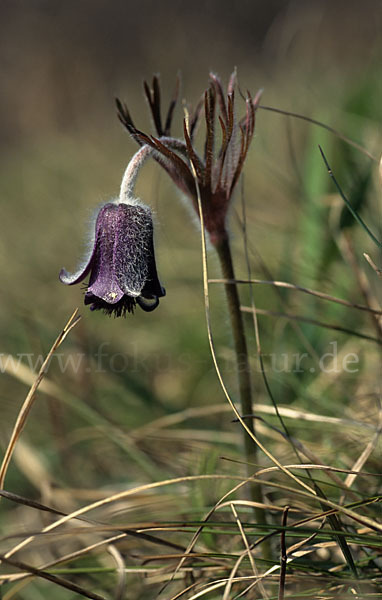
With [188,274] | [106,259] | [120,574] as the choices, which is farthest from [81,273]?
[188,274]

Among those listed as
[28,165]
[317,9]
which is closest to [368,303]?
[317,9]

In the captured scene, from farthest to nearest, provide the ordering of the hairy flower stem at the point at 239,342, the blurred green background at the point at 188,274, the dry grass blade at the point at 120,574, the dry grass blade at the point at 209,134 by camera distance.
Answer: the blurred green background at the point at 188,274, the hairy flower stem at the point at 239,342, the dry grass blade at the point at 209,134, the dry grass blade at the point at 120,574

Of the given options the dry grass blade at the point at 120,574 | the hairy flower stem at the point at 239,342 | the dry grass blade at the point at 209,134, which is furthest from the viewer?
the hairy flower stem at the point at 239,342

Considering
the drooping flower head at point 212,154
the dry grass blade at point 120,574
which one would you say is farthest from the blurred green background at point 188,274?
the dry grass blade at point 120,574

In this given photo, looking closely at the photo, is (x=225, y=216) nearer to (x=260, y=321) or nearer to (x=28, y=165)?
(x=260, y=321)

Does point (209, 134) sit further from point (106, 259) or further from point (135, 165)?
point (106, 259)

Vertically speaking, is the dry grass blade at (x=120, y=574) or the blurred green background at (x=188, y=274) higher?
the blurred green background at (x=188, y=274)

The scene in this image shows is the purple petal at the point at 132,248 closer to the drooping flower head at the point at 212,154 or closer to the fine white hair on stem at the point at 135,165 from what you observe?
the fine white hair on stem at the point at 135,165

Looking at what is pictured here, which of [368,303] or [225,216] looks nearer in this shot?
[225,216]
